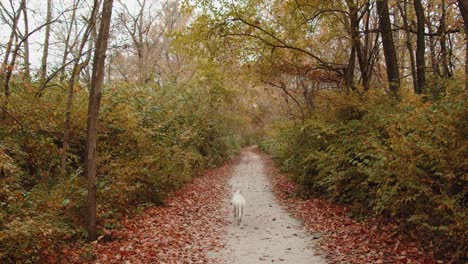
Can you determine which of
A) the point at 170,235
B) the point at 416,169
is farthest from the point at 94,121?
the point at 416,169

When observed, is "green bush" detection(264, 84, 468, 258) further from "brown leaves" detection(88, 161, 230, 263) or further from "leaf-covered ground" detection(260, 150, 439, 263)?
"brown leaves" detection(88, 161, 230, 263)

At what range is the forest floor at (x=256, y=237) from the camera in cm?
610

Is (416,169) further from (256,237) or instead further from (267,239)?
(256,237)

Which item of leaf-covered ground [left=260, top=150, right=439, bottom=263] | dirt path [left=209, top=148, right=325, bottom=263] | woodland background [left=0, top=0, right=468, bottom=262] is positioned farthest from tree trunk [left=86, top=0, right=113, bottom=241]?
leaf-covered ground [left=260, top=150, right=439, bottom=263]

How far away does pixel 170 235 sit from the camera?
7719 millimetres

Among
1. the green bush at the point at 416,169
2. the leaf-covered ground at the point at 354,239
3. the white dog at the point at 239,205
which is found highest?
the green bush at the point at 416,169

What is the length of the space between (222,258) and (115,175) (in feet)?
12.1

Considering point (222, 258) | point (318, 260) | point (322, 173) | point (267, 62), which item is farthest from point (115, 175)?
point (267, 62)

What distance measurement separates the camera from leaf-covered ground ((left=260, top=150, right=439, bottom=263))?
5688 mm

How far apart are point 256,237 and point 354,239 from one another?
2.13 meters

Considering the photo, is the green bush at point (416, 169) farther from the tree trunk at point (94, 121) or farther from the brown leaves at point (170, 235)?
the tree trunk at point (94, 121)

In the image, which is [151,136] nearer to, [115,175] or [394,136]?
[115,175]

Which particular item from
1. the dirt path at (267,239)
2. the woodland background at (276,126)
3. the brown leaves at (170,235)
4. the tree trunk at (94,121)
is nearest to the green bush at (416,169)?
the woodland background at (276,126)

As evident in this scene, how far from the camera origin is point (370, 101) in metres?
10.0
